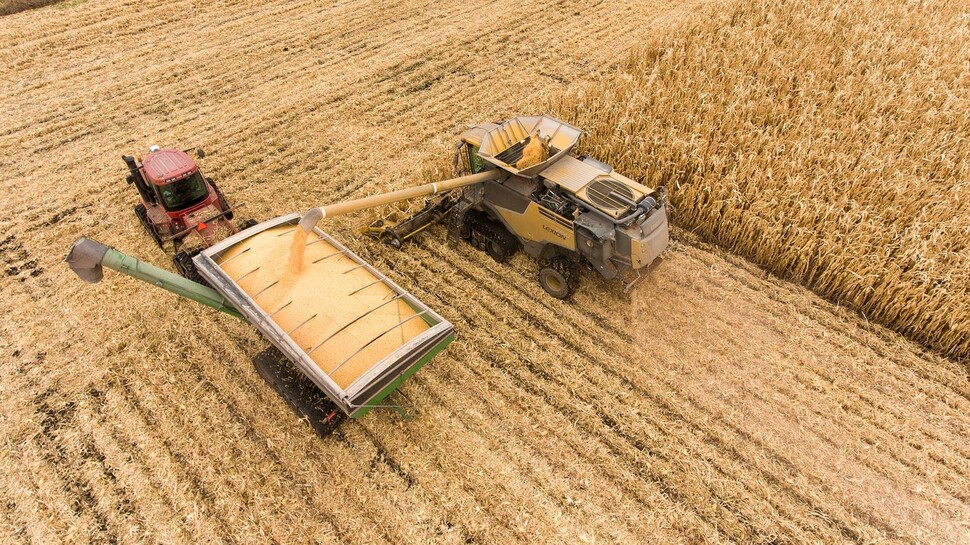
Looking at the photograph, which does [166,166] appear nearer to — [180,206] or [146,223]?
[180,206]

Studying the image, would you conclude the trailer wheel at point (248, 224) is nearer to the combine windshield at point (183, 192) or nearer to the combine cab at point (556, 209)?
the combine windshield at point (183, 192)

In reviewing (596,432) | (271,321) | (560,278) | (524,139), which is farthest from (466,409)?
(524,139)

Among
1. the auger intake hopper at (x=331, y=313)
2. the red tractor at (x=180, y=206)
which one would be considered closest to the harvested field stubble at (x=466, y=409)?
the red tractor at (x=180, y=206)

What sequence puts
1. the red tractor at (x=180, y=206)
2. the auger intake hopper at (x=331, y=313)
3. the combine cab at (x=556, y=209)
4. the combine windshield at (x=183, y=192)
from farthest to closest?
the combine windshield at (x=183, y=192)
the red tractor at (x=180, y=206)
the combine cab at (x=556, y=209)
the auger intake hopper at (x=331, y=313)

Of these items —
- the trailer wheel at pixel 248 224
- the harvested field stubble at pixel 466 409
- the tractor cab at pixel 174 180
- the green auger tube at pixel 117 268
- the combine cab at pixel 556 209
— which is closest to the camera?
the green auger tube at pixel 117 268

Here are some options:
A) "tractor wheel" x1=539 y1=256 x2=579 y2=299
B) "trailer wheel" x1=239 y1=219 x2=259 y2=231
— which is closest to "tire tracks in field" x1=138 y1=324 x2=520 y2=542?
"trailer wheel" x1=239 y1=219 x2=259 y2=231
